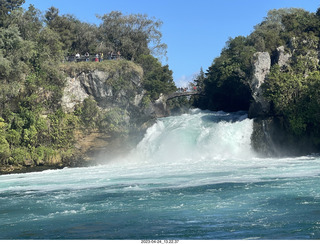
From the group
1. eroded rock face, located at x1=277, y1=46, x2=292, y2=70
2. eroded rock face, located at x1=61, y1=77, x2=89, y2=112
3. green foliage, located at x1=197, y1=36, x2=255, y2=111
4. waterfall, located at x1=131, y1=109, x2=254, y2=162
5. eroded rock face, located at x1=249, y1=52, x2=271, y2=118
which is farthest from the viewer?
green foliage, located at x1=197, y1=36, x2=255, y2=111

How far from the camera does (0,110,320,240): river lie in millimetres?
15508

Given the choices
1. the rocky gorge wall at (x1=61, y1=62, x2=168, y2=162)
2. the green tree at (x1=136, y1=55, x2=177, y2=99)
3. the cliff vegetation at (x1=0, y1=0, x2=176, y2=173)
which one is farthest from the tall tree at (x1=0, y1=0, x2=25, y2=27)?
the green tree at (x1=136, y1=55, x2=177, y2=99)

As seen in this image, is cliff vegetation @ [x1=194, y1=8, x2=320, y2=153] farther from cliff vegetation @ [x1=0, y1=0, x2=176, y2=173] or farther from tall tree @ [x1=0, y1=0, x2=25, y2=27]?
tall tree @ [x1=0, y1=0, x2=25, y2=27]

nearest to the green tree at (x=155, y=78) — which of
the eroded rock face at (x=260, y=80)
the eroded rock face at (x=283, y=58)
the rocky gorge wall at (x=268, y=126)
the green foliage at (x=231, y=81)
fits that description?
the green foliage at (x=231, y=81)

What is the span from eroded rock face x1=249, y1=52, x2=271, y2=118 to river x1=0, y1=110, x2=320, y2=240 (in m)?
6.71

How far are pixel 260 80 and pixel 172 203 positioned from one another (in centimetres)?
2512

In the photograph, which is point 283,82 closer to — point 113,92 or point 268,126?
point 268,126

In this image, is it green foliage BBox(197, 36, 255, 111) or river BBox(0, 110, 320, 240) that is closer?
river BBox(0, 110, 320, 240)

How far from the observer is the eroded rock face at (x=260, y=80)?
42969 mm

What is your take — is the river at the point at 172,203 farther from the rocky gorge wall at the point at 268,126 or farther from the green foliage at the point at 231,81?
the green foliage at the point at 231,81

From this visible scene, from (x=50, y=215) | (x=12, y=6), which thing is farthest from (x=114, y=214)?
(x=12, y=6)

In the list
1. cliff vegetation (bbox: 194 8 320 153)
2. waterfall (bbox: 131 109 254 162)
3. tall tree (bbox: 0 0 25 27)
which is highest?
tall tree (bbox: 0 0 25 27)

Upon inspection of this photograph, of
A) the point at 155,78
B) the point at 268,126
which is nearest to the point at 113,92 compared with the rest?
the point at 155,78

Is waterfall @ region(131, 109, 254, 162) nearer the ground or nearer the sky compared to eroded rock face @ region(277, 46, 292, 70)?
A: nearer the ground
